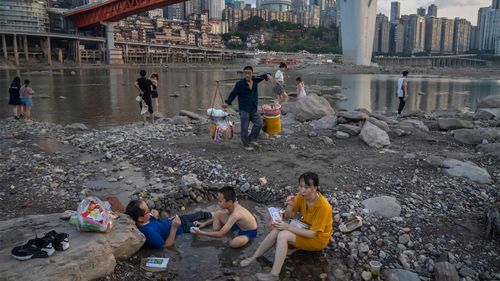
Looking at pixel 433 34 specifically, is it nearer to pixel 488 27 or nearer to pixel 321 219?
pixel 488 27

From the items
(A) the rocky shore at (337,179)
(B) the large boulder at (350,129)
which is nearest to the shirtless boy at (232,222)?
(A) the rocky shore at (337,179)

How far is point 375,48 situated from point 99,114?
16589cm

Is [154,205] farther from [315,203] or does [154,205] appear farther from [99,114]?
[99,114]

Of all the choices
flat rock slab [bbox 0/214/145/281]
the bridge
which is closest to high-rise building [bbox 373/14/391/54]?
the bridge

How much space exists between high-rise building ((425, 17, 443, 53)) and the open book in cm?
18094

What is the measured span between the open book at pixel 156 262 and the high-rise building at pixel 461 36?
187477 millimetres

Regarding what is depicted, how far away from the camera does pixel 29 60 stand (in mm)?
72625

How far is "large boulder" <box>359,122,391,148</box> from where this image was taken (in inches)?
363

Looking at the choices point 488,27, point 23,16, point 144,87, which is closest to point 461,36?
point 488,27

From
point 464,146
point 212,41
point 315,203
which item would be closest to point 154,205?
point 315,203

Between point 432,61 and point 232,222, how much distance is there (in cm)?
15904

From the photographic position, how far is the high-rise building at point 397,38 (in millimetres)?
163125

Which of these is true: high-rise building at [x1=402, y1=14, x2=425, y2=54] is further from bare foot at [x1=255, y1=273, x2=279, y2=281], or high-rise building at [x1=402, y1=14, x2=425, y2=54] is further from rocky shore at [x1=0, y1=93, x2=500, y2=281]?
bare foot at [x1=255, y1=273, x2=279, y2=281]

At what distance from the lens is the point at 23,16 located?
8194 cm
